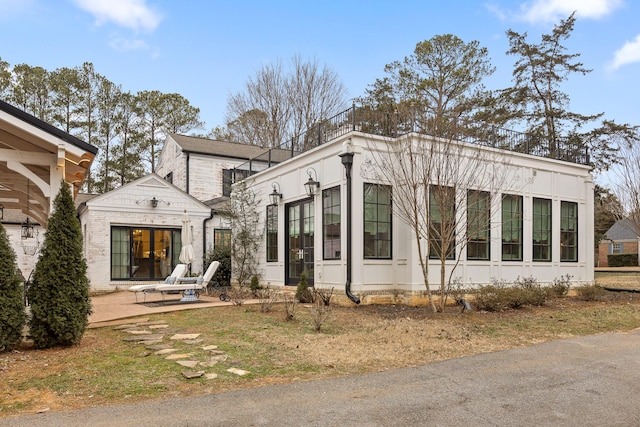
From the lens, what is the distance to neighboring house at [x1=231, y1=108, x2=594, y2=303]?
1047 cm

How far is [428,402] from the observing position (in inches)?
167

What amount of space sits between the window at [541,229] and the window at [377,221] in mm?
4511

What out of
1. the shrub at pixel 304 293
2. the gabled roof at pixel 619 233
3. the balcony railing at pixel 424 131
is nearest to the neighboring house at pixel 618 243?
the gabled roof at pixel 619 233

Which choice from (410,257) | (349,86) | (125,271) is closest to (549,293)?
(410,257)

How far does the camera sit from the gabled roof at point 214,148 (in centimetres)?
2147

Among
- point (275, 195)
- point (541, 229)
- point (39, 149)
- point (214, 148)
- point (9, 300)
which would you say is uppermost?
point (214, 148)

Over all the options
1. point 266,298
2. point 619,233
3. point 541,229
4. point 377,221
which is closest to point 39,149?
point 266,298

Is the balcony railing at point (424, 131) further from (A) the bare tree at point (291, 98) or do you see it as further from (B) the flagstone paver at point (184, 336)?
(A) the bare tree at point (291, 98)

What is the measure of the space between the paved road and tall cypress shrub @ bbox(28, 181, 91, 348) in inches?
106

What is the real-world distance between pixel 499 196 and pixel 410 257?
9.88 ft

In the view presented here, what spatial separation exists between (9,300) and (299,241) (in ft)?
24.2

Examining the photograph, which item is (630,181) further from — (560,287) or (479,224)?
(479,224)

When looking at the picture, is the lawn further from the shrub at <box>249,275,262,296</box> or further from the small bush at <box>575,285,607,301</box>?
the shrub at <box>249,275,262,296</box>

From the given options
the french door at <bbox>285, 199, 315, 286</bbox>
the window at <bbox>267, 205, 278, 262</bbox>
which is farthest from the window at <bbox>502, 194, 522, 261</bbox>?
the window at <bbox>267, 205, 278, 262</bbox>
